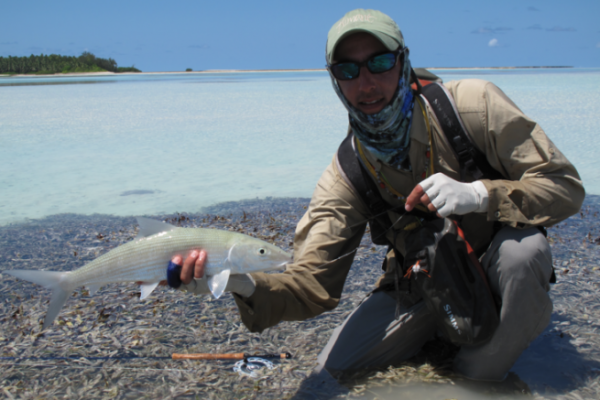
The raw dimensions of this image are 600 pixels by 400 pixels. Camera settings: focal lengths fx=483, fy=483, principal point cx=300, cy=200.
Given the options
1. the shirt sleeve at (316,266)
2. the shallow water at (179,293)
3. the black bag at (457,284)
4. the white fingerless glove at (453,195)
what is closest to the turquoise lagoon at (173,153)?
the shallow water at (179,293)

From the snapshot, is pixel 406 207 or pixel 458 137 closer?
pixel 406 207

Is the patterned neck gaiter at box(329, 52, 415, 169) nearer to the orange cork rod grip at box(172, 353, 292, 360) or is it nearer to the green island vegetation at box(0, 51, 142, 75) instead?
the orange cork rod grip at box(172, 353, 292, 360)

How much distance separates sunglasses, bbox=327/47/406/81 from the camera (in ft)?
10.1

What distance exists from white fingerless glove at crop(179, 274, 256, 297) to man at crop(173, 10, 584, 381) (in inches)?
0.5

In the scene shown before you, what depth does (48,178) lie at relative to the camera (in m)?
11.2

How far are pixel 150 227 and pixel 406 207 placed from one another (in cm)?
151

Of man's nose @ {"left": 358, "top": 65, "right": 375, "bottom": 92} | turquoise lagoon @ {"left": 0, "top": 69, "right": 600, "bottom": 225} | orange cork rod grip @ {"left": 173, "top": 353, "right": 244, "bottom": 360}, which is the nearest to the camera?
man's nose @ {"left": 358, "top": 65, "right": 375, "bottom": 92}

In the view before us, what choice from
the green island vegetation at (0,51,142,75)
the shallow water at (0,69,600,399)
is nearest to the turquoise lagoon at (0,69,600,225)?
the shallow water at (0,69,600,399)

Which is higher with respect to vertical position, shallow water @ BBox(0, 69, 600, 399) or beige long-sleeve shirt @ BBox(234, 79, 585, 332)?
beige long-sleeve shirt @ BBox(234, 79, 585, 332)

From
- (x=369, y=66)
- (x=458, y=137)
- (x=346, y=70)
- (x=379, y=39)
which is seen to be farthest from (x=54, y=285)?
(x=458, y=137)

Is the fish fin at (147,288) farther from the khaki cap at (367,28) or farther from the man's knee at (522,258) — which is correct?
the man's knee at (522,258)

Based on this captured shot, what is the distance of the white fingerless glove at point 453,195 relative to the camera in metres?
2.80

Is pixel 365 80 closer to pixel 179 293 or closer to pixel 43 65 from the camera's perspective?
pixel 179 293

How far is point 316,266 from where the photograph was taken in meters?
3.21
